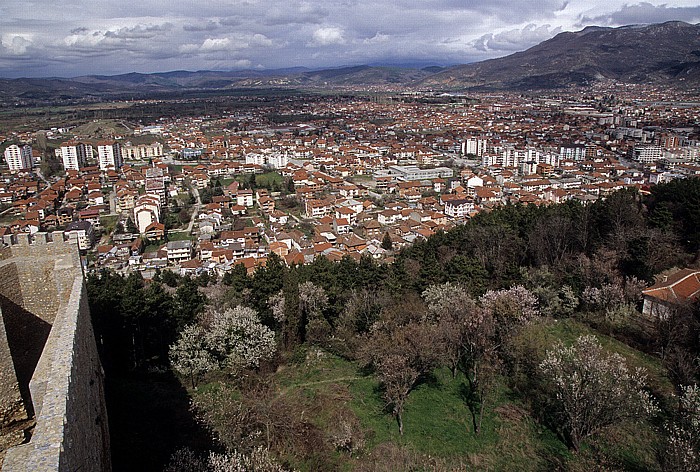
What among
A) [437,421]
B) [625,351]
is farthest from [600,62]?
[437,421]

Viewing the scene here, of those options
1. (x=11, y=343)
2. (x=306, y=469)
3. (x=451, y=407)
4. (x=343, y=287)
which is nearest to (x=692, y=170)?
(x=343, y=287)

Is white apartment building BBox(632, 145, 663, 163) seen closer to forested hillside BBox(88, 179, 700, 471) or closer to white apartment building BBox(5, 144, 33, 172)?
forested hillside BBox(88, 179, 700, 471)

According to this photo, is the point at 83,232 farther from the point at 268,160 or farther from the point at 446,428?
the point at 446,428

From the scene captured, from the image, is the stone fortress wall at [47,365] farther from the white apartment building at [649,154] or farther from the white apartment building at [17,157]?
the white apartment building at [649,154]

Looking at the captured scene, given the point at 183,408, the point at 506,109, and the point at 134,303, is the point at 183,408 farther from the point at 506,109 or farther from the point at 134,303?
the point at 506,109

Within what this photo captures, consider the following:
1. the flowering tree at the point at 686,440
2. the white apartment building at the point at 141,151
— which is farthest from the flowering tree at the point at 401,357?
the white apartment building at the point at 141,151
